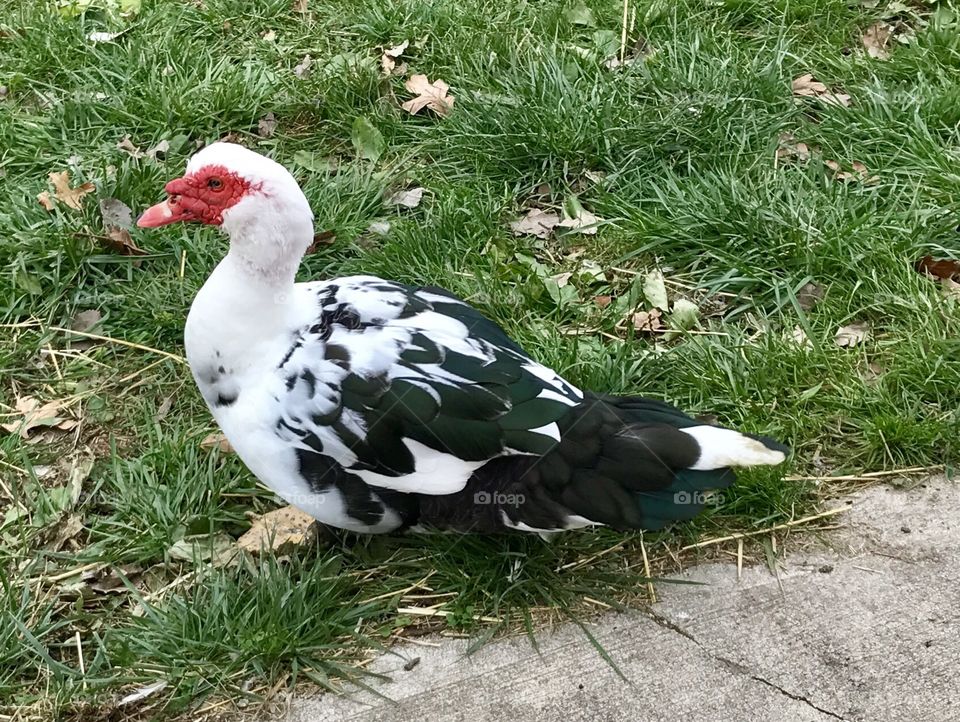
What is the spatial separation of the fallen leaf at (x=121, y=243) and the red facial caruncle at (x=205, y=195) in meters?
1.13

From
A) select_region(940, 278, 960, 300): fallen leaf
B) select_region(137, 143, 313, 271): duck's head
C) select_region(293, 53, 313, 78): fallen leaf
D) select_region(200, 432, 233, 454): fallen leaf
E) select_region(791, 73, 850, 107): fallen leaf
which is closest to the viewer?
select_region(137, 143, 313, 271): duck's head

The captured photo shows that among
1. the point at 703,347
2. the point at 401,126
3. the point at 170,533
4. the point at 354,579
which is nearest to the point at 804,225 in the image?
the point at 703,347

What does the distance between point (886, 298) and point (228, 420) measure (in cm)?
211

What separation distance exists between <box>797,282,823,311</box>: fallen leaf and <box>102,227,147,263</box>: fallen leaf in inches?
91.2

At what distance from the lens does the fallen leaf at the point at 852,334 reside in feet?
9.45

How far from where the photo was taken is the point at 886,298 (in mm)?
2936

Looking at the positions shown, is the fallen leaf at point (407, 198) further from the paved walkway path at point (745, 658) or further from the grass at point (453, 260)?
the paved walkway path at point (745, 658)

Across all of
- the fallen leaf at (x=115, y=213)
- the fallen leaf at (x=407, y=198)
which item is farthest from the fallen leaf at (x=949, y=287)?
the fallen leaf at (x=115, y=213)

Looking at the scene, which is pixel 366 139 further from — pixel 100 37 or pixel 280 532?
pixel 280 532

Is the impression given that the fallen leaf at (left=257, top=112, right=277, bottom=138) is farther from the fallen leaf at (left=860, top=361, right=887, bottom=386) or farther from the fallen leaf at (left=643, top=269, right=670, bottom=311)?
the fallen leaf at (left=860, top=361, right=887, bottom=386)

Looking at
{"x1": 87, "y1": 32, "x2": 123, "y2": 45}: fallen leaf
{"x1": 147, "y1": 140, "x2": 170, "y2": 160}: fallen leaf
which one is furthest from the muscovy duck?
{"x1": 87, "y1": 32, "x2": 123, "y2": 45}: fallen leaf

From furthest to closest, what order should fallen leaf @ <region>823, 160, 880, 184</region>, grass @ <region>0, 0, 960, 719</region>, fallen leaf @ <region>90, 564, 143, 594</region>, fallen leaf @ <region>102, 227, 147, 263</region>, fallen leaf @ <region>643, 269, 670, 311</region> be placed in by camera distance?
fallen leaf @ <region>823, 160, 880, 184</region> → fallen leaf @ <region>102, 227, 147, 263</region> → fallen leaf @ <region>643, 269, 670, 311</region> → fallen leaf @ <region>90, 564, 143, 594</region> → grass @ <region>0, 0, 960, 719</region>

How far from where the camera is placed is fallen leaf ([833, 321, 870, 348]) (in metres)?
2.88

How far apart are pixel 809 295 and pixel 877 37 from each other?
5.27 feet
